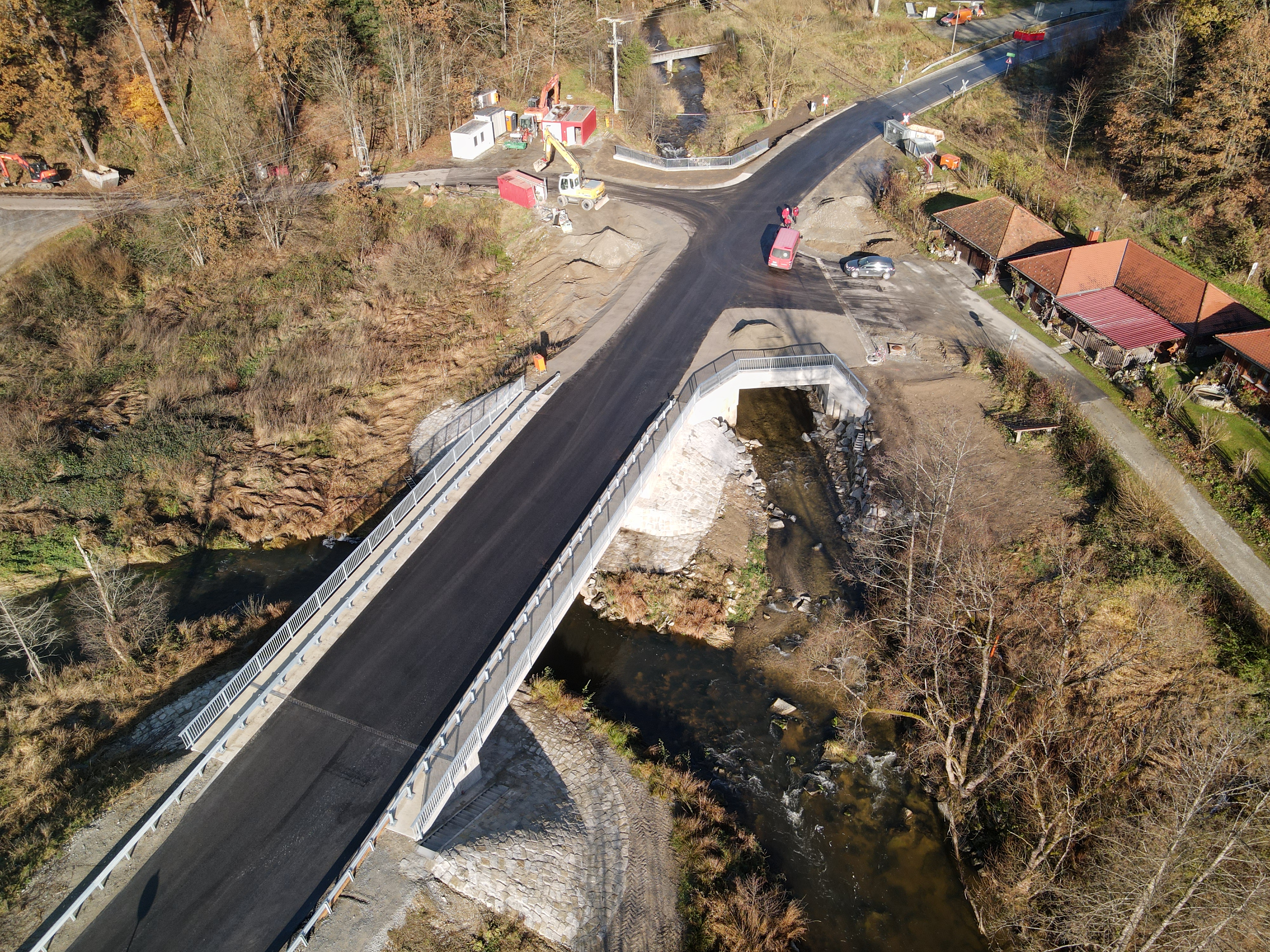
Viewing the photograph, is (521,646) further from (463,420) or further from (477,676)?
(463,420)

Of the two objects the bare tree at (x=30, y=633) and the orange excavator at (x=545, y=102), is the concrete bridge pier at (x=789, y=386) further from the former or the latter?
the orange excavator at (x=545, y=102)

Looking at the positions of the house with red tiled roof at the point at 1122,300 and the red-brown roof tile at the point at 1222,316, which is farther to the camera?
the house with red tiled roof at the point at 1122,300

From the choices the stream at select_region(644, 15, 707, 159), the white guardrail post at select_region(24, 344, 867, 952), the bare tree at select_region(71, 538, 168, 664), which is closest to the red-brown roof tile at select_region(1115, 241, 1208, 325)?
the white guardrail post at select_region(24, 344, 867, 952)

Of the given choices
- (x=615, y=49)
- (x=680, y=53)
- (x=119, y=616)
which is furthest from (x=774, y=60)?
(x=119, y=616)

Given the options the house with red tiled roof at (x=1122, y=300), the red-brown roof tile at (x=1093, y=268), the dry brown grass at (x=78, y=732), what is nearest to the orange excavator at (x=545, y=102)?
the house with red tiled roof at (x=1122, y=300)

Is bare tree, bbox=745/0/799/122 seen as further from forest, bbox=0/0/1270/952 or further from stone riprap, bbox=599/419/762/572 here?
stone riprap, bbox=599/419/762/572

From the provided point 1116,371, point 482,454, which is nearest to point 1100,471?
point 1116,371
